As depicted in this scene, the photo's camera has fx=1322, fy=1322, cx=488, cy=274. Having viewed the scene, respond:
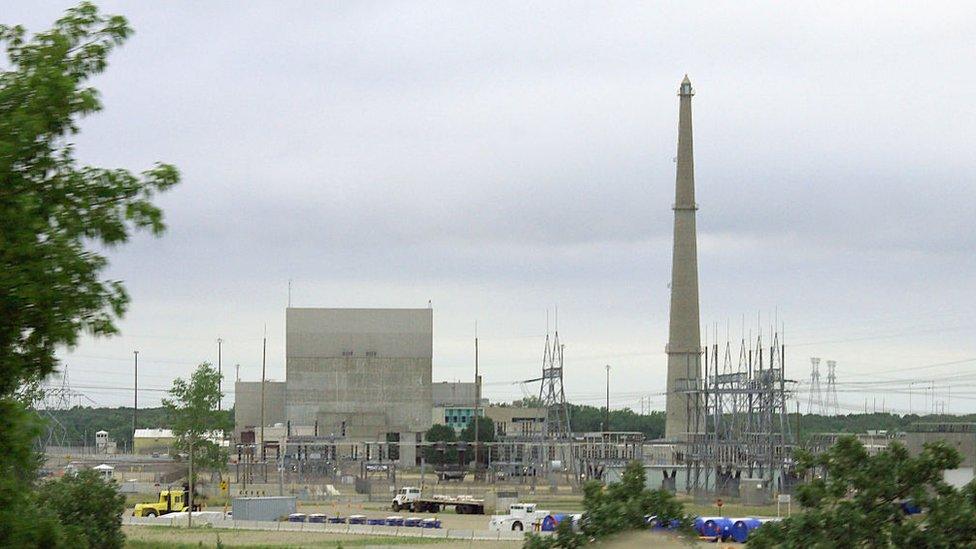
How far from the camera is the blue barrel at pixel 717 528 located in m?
55.0

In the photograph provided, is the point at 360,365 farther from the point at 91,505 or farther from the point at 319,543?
the point at 91,505

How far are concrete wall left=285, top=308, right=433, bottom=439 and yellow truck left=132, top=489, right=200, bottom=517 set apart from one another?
74029mm

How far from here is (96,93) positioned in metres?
16.3

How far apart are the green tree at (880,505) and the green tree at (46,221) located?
43.1 ft

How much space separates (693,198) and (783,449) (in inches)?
1666

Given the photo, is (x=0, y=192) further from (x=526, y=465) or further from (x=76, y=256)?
(x=526, y=465)

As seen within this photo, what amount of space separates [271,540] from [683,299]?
272 feet

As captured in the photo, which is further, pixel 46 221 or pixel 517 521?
pixel 517 521

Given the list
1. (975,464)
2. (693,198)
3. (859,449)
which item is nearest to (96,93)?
(859,449)

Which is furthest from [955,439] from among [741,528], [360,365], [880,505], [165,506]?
[360,365]

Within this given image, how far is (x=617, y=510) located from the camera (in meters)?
21.6

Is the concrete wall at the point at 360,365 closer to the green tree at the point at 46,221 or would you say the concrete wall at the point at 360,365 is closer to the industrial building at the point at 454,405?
the industrial building at the point at 454,405

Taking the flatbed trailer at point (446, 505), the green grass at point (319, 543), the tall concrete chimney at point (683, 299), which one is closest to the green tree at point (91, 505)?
the green grass at point (319, 543)

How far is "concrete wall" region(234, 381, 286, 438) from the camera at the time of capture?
158 meters
